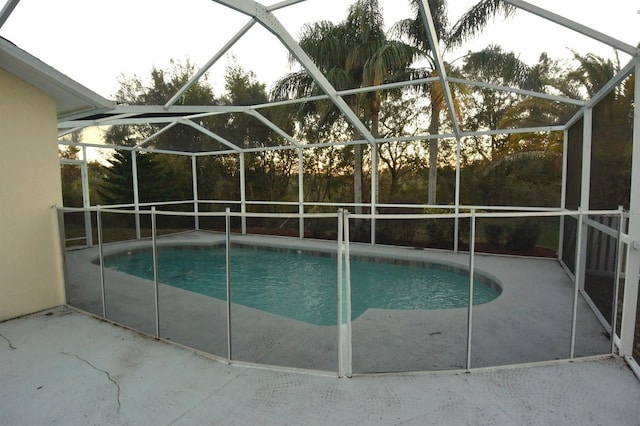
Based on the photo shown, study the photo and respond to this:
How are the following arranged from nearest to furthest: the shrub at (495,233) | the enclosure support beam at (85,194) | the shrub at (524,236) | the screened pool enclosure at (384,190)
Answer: the screened pool enclosure at (384,190)
the shrub at (524,236)
the enclosure support beam at (85,194)
the shrub at (495,233)

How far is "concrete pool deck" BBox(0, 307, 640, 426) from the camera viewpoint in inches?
88.1

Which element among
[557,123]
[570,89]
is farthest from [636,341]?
[557,123]

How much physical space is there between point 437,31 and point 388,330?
8.00 metres

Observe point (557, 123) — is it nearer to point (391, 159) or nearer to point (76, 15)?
point (391, 159)

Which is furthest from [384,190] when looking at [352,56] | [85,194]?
[85,194]

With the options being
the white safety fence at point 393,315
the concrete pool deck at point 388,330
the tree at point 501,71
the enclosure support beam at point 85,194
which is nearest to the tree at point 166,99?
the enclosure support beam at point 85,194

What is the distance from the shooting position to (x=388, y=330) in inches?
146

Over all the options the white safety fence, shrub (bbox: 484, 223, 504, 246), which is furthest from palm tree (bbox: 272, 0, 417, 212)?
the white safety fence

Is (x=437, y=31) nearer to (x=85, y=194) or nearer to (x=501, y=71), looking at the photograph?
(x=501, y=71)

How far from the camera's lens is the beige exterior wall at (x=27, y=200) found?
402 centimetres

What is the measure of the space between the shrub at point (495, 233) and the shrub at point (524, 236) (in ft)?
0.88

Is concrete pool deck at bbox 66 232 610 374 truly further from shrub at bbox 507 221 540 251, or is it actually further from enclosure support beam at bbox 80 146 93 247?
enclosure support beam at bbox 80 146 93 247

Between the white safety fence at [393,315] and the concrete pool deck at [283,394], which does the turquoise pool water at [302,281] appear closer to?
the white safety fence at [393,315]

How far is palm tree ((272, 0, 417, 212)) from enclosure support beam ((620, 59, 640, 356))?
6.24 m
